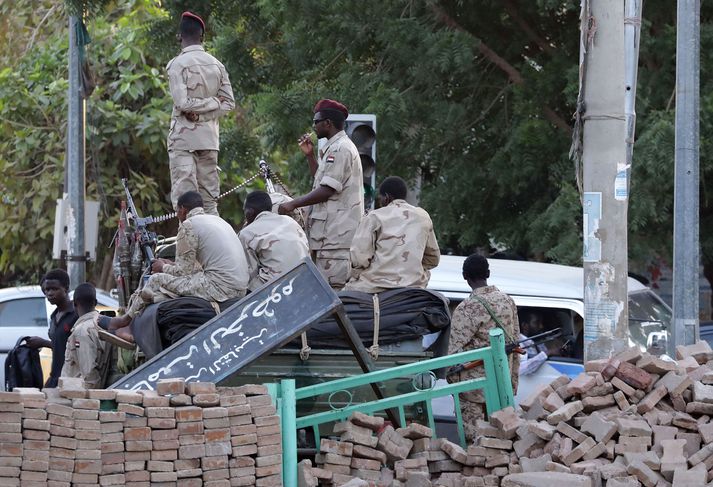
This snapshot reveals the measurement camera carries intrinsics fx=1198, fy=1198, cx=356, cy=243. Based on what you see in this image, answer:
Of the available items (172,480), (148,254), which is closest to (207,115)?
(148,254)

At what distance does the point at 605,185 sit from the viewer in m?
8.35

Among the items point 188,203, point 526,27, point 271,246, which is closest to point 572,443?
point 271,246

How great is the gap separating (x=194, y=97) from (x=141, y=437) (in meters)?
4.18

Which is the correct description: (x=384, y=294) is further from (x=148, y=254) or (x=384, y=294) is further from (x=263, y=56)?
(x=263, y=56)

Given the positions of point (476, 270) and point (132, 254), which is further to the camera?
point (132, 254)

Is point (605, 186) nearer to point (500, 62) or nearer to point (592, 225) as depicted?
point (592, 225)

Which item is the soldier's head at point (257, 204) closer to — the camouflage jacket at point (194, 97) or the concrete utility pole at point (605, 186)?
the camouflage jacket at point (194, 97)

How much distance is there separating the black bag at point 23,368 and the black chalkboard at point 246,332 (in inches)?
134

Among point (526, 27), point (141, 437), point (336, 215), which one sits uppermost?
point (526, 27)

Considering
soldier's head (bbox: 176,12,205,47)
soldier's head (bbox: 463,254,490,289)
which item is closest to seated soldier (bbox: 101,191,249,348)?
soldier's head (bbox: 463,254,490,289)

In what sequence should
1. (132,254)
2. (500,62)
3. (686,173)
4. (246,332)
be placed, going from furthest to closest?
(500,62), (686,173), (132,254), (246,332)

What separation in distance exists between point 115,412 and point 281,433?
1.04 metres

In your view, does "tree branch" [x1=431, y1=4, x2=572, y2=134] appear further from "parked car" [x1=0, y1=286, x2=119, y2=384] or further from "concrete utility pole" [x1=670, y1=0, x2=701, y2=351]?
Result: "parked car" [x1=0, y1=286, x2=119, y2=384]

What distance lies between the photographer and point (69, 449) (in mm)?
6336
